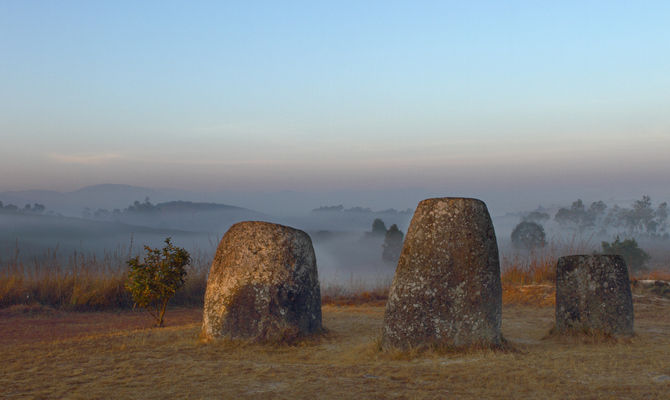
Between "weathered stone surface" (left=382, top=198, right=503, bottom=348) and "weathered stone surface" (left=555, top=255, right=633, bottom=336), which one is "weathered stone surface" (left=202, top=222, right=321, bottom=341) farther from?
"weathered stone surface" (left=555, top=255, right=633, bottom=336)

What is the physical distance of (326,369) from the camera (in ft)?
22.3

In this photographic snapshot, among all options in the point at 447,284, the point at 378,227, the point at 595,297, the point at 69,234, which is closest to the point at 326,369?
the point at 447,284

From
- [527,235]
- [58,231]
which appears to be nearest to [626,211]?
[527,235]

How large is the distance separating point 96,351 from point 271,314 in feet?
8.23

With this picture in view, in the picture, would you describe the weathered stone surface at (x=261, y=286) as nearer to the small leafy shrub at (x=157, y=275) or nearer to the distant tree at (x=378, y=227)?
the small leafy shrub at (x=157, y=275)

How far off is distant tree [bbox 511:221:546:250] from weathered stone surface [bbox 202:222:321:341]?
1851 inches

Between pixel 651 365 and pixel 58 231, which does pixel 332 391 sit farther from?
pixel 58 231

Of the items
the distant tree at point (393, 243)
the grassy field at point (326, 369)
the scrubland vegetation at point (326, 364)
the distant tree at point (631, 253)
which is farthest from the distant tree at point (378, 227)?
the grassy field at point (326, 369)

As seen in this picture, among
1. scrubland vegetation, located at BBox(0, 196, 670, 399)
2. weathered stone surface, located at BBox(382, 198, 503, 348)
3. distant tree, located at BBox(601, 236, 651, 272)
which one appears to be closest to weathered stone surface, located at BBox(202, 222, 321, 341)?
scrubland vegetation, located at BBox(0, 196, 670, 399)

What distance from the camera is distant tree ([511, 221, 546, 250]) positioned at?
5327cm

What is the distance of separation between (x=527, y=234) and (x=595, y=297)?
5071cm

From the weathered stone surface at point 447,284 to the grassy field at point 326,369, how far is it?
0.33 metres

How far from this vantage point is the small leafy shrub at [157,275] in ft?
37.9

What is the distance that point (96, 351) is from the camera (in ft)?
26.7
